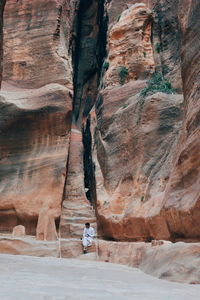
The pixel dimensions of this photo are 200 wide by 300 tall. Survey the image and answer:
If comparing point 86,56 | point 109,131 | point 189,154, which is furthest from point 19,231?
point 86,56

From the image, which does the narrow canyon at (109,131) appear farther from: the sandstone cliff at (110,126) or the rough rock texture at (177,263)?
the rough rock texture at (177,263)

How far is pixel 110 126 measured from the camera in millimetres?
21062

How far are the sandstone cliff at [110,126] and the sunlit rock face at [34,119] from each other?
0.17 ft

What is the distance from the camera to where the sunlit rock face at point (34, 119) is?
66.0 feet

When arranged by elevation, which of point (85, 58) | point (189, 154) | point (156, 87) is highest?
point (85, 58)

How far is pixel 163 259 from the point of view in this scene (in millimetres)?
5945

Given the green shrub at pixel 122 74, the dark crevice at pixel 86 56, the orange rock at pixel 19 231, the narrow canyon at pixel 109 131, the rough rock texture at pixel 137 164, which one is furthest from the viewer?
the dark crevice at pixel 86 56

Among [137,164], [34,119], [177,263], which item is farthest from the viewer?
[34,119]

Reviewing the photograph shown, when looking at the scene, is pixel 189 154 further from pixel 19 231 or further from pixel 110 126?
pixel 110 126

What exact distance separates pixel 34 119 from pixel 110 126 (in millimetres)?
4053

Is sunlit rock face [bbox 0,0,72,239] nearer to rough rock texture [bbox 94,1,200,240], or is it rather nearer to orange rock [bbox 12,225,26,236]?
orange rock [bbox 12,225,26,236]

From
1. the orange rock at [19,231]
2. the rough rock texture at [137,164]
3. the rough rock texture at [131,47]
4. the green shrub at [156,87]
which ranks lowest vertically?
the orange rock at [19,231]

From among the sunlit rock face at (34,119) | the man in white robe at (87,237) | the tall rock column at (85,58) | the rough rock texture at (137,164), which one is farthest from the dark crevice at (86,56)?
the man in white robe at (87,237)

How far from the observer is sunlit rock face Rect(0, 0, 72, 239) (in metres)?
20.1
